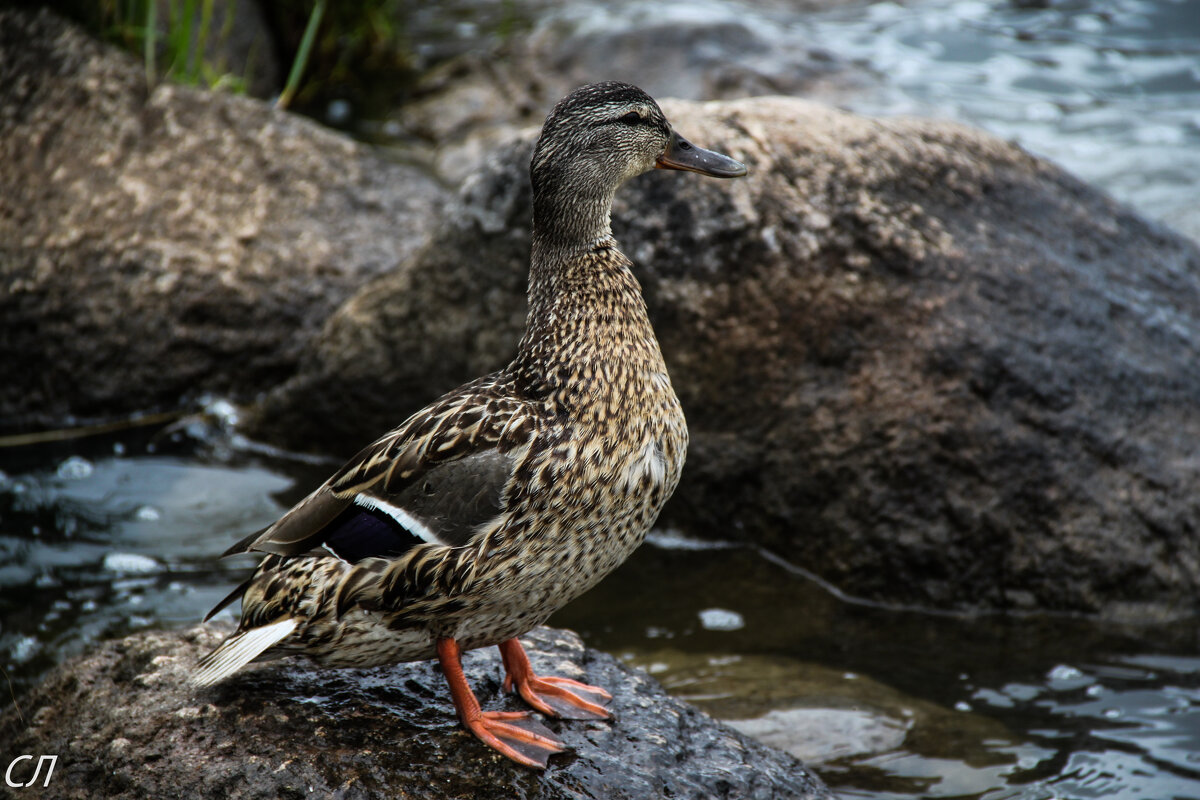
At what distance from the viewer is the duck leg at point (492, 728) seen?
3.29m

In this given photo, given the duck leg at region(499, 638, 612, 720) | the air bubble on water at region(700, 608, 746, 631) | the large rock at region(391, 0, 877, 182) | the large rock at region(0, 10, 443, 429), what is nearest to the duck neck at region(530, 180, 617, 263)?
the duck leg at region(499, 638, 612, 720)

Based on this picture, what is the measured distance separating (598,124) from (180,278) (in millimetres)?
3992

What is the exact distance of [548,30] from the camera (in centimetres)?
1150

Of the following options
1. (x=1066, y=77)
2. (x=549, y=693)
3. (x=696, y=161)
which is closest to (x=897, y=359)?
(x=696, y=161)

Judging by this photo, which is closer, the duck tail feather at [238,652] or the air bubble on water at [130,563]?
the duck tail feather at [238,652]

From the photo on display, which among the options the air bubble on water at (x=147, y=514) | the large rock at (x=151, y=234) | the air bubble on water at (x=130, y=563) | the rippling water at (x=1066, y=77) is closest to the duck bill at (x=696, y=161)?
the air bubble on water at (x=130, y=563)

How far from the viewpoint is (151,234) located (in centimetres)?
682

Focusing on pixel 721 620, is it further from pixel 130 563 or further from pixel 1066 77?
pixel 1066 77

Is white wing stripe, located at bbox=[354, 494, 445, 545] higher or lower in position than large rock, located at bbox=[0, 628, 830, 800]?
higher

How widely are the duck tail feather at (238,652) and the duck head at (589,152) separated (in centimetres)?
150

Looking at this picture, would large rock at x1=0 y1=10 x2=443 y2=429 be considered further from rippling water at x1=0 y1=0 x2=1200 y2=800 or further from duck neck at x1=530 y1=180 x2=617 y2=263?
duck neck at x1=530 y1=180 x2=617 y2=263

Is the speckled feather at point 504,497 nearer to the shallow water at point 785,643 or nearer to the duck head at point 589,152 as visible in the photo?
the duck head at point 589,152

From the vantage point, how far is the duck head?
3607mm

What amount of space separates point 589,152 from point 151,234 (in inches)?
165
